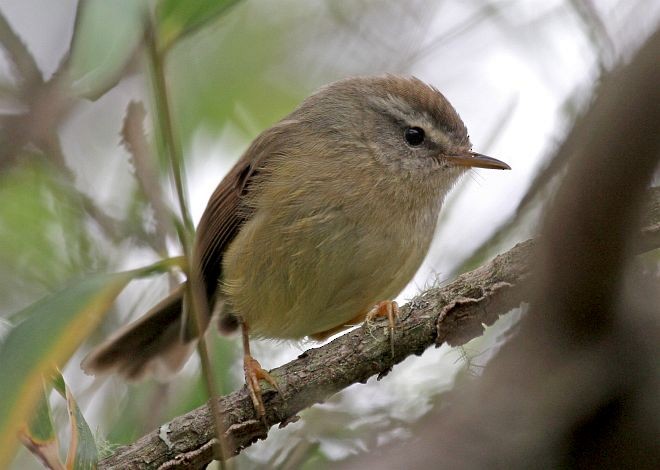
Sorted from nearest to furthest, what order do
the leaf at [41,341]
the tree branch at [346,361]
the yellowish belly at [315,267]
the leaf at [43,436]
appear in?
the leaf at [41,341] → the leaf at [43,436] → the tree branch at [346,361] → the yellowish belly at [315,267]

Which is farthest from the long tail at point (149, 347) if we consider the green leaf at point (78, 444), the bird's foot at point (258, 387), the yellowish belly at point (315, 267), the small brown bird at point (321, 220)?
the green leaf at point (78, 444)

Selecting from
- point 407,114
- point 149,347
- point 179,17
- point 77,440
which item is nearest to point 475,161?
point 407,114

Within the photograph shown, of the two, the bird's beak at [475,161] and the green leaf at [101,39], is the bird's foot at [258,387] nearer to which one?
the green leaf at [101,39]

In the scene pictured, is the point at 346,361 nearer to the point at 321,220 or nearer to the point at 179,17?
the point at 321,220

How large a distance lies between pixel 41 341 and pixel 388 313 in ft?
4.86

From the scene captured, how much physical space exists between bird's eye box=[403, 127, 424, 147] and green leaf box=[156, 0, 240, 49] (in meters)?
2.08

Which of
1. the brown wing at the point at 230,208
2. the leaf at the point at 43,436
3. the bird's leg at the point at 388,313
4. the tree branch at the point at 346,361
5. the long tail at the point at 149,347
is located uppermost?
the brown wing at the point at 230,208

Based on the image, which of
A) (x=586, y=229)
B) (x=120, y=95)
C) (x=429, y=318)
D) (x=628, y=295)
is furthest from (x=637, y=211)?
(x=120, y=95)

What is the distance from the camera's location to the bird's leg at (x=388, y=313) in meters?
3.06

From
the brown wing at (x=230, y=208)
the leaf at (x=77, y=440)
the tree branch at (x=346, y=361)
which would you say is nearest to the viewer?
the leaf at (x=77, y=440)

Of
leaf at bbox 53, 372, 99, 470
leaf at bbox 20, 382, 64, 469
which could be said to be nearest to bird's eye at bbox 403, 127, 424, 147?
leaf at bbox 53, 372, 99, 470

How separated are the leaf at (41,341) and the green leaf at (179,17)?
0.67 metres

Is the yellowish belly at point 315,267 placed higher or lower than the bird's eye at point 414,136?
lower

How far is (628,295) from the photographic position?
5.78 ft
